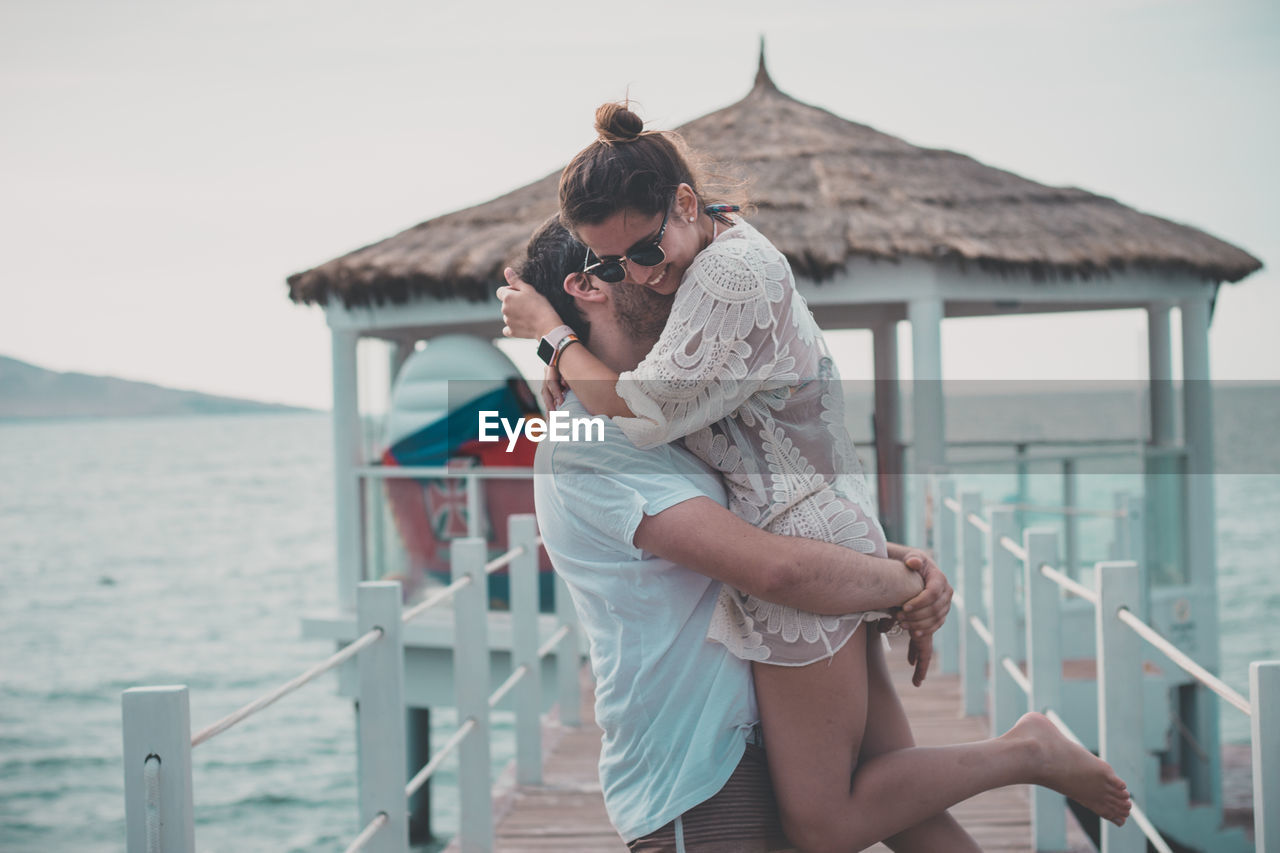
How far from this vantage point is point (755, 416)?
5.74 feet

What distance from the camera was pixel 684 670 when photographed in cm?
171

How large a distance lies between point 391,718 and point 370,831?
0.88 feet

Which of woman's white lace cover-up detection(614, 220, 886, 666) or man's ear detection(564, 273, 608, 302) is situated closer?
woman's white lace cover-up detection(614, 220, 886, 666)

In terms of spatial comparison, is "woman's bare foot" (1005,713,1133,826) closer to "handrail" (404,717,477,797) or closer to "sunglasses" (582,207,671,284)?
"sunglasses" (582,207,671,284)

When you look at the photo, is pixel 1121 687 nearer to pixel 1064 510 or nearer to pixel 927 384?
pixel 927 384

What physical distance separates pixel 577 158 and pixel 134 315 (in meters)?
60.3

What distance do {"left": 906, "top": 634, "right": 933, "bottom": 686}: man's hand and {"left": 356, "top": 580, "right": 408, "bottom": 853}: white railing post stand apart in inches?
50.9

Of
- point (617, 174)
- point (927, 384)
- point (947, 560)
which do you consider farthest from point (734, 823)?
point (927, 384)

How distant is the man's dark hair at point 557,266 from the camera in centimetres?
195

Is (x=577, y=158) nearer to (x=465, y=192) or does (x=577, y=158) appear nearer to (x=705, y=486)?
(x=705, y=486)

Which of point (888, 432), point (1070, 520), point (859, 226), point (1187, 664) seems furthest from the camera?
point (888, 432)

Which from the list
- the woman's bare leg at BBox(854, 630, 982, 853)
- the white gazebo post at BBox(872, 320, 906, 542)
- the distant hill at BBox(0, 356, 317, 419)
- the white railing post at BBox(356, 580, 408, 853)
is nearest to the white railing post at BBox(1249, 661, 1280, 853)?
the woman's bare leg at BBox(854, 630, 982, 853)

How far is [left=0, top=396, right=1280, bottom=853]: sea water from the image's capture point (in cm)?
1639

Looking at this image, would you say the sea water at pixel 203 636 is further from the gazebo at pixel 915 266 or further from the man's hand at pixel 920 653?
the man's hand at pixel 920 653
